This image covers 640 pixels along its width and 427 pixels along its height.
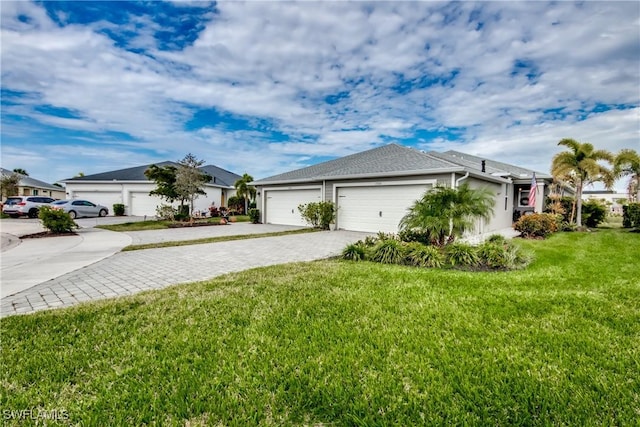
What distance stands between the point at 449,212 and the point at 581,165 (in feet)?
39.6

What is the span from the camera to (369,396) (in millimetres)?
2146

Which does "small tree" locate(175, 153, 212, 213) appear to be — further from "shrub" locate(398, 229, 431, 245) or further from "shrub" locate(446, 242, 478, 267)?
"shrub" locate(446, 242, 478, 267)

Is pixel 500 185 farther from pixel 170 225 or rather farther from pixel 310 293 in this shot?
pixel 170 225

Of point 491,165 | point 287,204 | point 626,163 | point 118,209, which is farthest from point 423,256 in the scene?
point 118,209

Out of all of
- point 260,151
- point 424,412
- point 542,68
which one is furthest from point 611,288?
point 260,151

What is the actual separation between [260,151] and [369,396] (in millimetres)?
21705

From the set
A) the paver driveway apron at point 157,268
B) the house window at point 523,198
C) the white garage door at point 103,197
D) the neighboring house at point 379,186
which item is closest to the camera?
the paver driveway apron at point 157,268

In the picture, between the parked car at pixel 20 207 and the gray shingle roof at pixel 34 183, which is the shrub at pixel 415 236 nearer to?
the parked car at pixel 20 207

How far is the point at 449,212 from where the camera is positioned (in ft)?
24.5

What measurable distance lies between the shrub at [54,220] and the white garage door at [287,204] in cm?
974

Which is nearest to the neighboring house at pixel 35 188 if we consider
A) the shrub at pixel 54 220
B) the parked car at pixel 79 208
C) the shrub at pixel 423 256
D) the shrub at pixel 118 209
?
the shrub at pixel 118 209

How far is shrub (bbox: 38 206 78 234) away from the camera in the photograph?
478 inches

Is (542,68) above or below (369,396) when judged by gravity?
above

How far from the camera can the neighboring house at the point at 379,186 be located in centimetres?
1211
